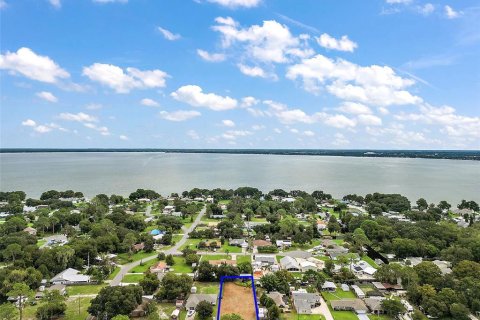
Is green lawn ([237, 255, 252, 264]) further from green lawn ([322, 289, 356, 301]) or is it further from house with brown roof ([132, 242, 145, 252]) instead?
house with brown roof ([132, 242, 145, 252])

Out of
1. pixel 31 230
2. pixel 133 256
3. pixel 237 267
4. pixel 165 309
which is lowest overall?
pixel 165 309

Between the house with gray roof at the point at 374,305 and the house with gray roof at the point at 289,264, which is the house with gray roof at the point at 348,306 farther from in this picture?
the house with gray roof at the point at 289,264

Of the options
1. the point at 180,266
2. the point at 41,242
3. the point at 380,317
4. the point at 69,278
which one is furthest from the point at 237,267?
the point at 41,242

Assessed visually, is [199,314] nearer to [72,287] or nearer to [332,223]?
[72,287]

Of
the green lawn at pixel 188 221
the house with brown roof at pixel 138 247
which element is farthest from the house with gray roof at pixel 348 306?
the green lawn at pixel 188 221

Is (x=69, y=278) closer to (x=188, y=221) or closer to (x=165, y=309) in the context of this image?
(x=165, y=309)
